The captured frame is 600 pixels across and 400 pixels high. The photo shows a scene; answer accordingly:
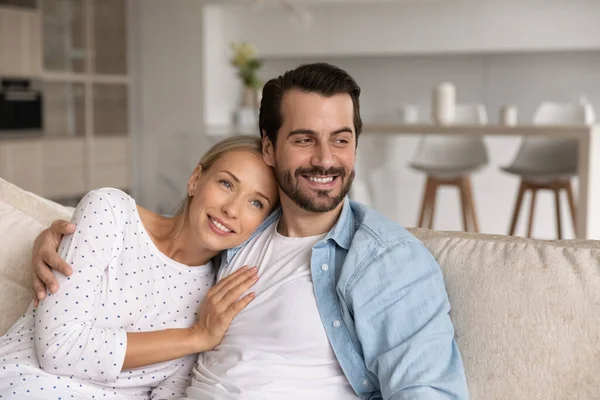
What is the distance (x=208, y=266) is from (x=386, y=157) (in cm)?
333

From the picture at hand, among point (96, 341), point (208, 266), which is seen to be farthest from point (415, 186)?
point (96, 341)

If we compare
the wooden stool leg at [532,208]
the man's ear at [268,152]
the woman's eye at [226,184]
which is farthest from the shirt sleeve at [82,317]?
the wooden stool leg at [532,208]

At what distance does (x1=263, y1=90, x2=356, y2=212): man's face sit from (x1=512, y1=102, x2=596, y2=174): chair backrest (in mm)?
3192

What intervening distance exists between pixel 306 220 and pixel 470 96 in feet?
17.1

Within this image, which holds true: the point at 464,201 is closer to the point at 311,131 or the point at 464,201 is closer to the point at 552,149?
the point at 552,149

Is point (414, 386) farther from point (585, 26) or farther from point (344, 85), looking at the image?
point (585, 26)

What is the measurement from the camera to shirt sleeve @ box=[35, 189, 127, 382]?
5.45 feet

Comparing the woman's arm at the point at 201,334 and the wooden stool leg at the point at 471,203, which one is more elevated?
the woman's arm at the point at 201,334

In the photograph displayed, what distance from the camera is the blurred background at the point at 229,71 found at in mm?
5883

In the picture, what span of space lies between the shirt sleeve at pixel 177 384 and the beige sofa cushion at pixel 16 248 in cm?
41

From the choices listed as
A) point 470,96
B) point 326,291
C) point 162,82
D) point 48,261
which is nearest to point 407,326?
point 326,291

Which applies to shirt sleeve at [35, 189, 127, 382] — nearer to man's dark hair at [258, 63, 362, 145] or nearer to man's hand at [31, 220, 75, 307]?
man's hand at [31, 220, 75, 307]

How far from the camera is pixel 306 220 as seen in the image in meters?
1.85

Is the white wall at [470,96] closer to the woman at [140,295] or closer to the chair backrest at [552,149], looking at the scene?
the chair backrest at [552,149]
